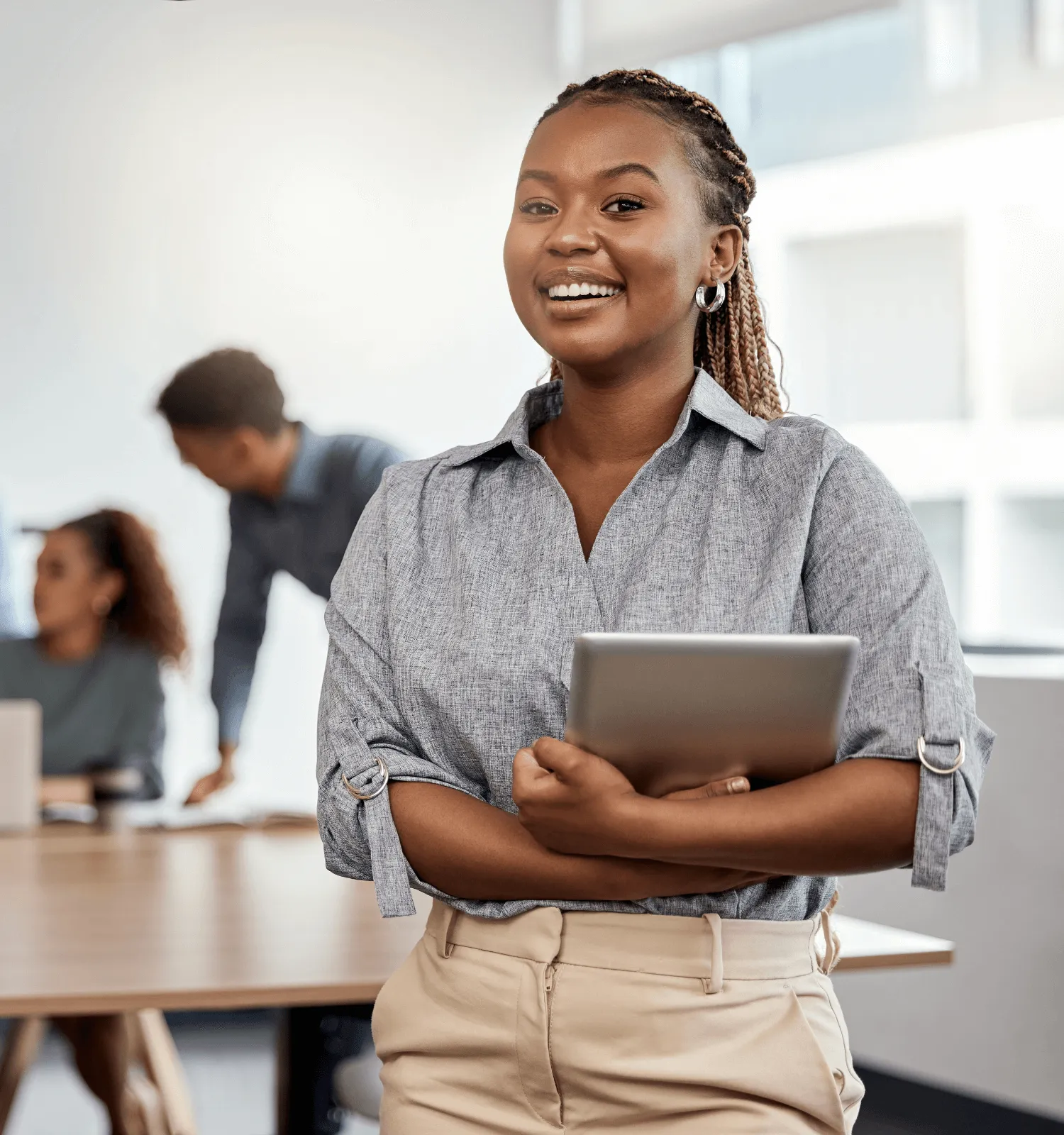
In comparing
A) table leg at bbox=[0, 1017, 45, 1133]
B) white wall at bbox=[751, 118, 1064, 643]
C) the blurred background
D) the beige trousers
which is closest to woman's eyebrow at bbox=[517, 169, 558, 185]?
the beige trousers

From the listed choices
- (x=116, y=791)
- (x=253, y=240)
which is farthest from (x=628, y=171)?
(x=253, y=240)

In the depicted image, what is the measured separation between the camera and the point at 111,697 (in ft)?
13.5

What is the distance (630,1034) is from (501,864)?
145 mm

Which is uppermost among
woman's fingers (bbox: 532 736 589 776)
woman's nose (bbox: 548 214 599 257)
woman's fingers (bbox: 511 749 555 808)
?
woman's nose (bbox: 548 214 599 257)

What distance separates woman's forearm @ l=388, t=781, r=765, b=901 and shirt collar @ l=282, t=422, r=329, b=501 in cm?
295

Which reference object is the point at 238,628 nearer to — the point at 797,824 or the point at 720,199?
the point at 720,199

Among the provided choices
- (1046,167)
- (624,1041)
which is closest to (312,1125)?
(624,1041)

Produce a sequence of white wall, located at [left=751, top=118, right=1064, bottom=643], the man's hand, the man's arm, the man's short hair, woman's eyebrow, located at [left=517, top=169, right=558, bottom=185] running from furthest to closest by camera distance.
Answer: the man's arm < the man's short hair < the man's hand < white wall, located at [left=751, top=118, right=1064, bottom=643] < woman's eyebrow, located at [left=517, top=169, right=558, bottom=185]

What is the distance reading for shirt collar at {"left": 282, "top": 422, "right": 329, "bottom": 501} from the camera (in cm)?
400

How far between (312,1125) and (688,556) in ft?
5.52

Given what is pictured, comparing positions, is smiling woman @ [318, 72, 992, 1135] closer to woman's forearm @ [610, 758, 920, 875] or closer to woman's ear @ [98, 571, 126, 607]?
woman's forearm @ [610, 758, 920, 875]

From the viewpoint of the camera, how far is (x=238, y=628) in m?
4.37

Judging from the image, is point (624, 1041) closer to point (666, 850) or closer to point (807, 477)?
point (666, 850)

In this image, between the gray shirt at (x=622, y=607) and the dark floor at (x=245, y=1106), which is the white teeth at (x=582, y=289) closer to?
the gray shirt at (x=622, y=607)
